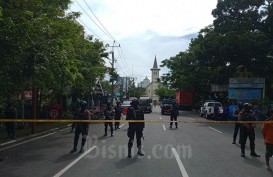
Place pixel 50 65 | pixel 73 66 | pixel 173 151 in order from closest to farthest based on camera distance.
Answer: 1. pixel 173 151
2. pixel 50 65
3. pixel 73 66

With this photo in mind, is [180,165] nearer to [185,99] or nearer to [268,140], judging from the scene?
[268,140]

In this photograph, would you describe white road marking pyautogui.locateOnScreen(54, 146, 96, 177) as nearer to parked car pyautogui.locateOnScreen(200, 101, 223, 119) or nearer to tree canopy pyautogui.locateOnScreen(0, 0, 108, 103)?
tree canopy pyautogui.locateOnScreen(0, 0, 108, 103)

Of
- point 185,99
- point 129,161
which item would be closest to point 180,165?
point 129,161

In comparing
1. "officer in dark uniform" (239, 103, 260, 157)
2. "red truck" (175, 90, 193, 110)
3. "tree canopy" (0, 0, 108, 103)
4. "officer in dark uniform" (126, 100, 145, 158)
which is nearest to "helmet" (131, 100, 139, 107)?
"officer in dark uniform" (126, 100, 145, 158)

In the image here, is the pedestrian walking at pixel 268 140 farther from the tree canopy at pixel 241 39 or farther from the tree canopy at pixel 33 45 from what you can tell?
the tree canopy at pixel 241 39

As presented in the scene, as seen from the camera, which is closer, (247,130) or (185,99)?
(247,130)

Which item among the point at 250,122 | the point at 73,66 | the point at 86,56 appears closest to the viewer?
the point at 250,122

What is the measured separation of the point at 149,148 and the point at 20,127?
39.0 ft

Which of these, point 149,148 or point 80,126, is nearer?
point 80,126

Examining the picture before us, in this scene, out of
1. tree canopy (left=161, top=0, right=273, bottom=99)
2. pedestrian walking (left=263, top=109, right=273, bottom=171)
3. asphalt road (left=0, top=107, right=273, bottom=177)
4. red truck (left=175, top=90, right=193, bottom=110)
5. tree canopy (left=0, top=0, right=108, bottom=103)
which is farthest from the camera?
red truck (left=175, top=90, right=193, bottom=110)

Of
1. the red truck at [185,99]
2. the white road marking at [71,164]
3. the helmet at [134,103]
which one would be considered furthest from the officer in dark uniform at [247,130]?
the red truck at [185,99]

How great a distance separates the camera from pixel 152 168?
1045 centimetres

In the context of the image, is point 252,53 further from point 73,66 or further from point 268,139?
point 268,139

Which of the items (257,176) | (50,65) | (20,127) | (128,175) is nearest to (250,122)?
(257,176)
